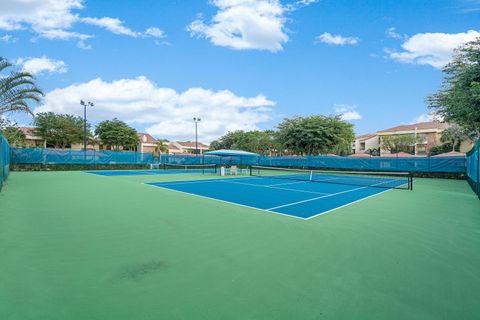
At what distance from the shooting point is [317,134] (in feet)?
104

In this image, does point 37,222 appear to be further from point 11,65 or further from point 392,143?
point 392,143

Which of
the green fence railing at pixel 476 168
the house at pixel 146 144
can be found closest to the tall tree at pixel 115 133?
the house at pixel 146 144

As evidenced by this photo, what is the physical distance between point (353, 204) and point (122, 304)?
7.60 metres

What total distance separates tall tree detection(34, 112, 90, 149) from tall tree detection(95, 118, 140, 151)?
3.79m

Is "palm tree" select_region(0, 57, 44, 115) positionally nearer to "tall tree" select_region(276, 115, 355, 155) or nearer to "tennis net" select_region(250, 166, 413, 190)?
"tennis net" select_region(250, 166, 413, 190)

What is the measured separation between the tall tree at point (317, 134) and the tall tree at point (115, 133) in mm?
33054

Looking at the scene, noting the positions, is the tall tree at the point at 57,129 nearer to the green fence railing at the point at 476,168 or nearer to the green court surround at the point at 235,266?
the green court surround at the point at 235,266

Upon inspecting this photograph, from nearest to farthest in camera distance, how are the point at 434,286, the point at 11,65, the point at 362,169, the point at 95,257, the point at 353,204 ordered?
the point at 434,286, the point at 95,257, the point at 353,204, the point at 11,65, the point at 362,169

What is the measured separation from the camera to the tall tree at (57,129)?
155 ft

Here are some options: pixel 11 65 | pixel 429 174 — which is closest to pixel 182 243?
pixel 11 65

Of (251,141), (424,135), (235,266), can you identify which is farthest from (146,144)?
(235,266)

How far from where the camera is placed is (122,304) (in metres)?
2.67

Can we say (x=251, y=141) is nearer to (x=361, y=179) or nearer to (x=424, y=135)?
(x=424, y=135)

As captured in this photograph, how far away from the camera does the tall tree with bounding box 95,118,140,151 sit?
5197 centimetres
